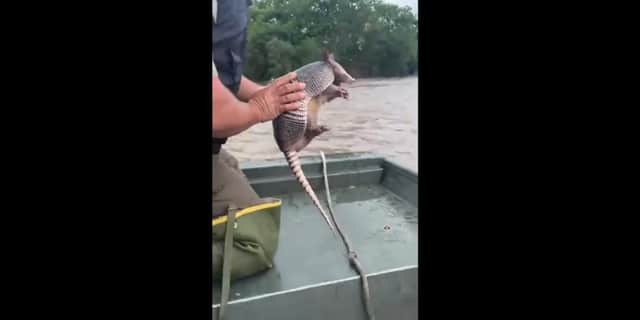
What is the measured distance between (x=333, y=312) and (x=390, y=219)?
61 cm

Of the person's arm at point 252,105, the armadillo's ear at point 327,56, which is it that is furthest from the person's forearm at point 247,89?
the armadillo's ear at point 327,56

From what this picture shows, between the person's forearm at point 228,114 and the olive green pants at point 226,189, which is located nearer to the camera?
the person's forearm at point 228,114

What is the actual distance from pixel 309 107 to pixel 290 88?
111mm

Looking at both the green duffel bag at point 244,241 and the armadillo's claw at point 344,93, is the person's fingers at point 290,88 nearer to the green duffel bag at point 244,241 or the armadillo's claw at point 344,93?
the armadillo's claw at point 344,93

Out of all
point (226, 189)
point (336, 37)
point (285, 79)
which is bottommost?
point (226, 189)

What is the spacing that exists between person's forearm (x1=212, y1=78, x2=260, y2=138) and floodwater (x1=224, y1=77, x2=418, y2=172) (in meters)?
0.08

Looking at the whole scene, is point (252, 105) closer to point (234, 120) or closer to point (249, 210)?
point (234, 120)

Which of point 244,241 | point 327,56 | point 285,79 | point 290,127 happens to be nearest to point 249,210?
point 244,241

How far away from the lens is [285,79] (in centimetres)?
114

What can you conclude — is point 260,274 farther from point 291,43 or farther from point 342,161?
A: point 342,161

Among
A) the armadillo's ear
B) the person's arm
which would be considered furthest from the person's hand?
the armadillo's ear

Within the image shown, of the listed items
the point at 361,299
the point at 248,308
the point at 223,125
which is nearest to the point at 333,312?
the point at 361,299

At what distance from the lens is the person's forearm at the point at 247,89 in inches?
44.2

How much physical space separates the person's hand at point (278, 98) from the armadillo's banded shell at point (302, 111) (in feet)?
0.07
